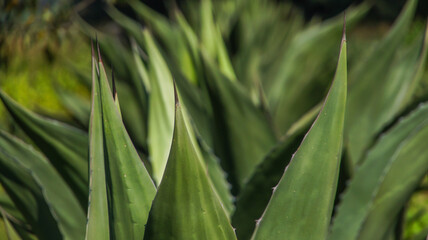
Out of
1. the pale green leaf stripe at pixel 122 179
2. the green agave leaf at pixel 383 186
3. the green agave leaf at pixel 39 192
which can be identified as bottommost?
the green agave leaf at pixel 383 186

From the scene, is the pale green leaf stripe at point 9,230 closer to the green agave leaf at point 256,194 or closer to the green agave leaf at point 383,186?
the green agave leaf at point 256,194

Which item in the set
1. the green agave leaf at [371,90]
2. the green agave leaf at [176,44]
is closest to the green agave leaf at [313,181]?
the green agave leaf at [371,90]

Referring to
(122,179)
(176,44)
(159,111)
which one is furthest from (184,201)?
(176,44)

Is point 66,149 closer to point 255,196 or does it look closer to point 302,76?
point 255,196

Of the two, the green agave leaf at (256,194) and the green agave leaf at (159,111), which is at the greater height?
the green agave leaf at (159,111)

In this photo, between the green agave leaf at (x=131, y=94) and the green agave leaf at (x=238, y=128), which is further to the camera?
the green agave leaf at (x=131, y=94)
